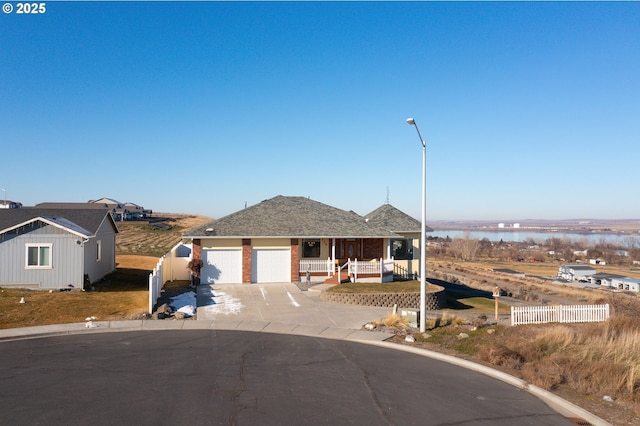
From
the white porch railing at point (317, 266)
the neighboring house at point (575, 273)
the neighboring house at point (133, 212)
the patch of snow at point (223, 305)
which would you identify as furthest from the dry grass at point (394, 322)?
the neighboring house at point (133, 212)

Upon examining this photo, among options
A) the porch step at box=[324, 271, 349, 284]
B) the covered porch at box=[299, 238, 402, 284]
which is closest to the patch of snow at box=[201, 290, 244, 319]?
the covered porch at box=[299, 238, 402, 284]

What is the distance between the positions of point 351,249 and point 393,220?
4.72m

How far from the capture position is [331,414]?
28.0 feet

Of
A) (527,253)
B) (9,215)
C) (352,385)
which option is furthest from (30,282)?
(527,253)

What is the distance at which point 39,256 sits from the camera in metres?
23.0

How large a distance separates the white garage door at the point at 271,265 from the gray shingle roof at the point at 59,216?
31.1 ft

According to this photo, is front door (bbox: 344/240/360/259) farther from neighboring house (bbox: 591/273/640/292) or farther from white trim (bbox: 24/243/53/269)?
neighboring house (bbox: 591/273/640/292)

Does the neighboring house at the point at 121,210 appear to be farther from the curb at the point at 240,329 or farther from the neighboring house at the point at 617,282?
the neighboring house at the point at 617,282

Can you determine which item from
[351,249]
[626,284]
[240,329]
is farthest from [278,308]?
[626,284]

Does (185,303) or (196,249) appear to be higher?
(196,249)

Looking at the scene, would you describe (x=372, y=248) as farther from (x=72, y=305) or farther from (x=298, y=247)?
(x=72, y=305)

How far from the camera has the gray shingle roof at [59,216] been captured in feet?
78.2

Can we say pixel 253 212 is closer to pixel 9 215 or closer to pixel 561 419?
pixel 9 215

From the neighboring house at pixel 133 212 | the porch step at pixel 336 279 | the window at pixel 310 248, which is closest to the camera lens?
the porch step at pixel 336 279
